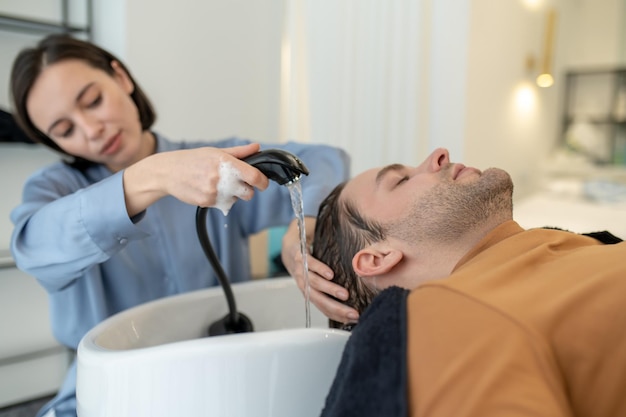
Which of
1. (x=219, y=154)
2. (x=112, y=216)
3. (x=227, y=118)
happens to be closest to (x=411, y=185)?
(x=219, y=154)

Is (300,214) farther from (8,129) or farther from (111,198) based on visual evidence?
(8,129)

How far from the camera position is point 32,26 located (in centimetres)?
168

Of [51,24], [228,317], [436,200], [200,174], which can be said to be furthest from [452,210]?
[51,24]

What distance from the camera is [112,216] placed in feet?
2.76

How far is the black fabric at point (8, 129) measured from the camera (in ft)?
5.13

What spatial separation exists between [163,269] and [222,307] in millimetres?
204

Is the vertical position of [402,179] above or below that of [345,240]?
above

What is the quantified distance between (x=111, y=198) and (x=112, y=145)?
33 cm

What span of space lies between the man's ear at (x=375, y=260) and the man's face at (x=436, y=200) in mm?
33

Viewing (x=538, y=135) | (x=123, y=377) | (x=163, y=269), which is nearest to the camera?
(x=123, y=377)

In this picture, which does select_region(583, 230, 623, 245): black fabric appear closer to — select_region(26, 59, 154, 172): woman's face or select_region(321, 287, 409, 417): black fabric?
select_region(321, 287, 409, 417): black fabric

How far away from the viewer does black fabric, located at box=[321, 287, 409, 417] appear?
53 cm

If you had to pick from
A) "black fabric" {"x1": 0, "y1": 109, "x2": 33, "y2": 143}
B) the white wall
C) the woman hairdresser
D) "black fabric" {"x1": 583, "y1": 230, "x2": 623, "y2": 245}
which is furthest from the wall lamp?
"black fabric" {"x1": 0, "y1": 109, "x2": 33, "y2": 143}

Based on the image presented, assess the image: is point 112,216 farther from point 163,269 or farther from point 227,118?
point 227,118
